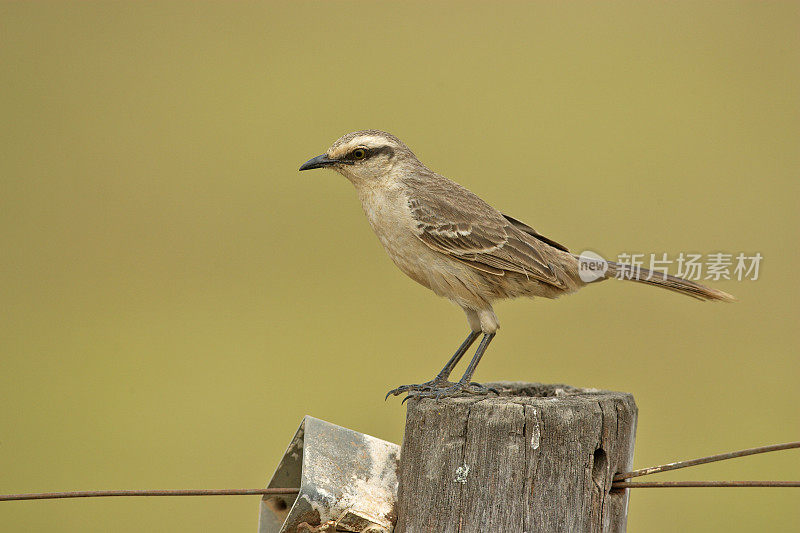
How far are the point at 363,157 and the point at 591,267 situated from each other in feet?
5.62

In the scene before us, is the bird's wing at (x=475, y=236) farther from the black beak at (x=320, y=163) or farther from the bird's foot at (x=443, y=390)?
the bird's foot at (x=443, y=390)

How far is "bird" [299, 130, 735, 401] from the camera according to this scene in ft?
18.5

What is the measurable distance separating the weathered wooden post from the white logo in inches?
93.1

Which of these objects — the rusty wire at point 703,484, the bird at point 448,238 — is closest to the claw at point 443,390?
the bird at point 448,238

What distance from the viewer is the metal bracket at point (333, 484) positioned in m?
3.82

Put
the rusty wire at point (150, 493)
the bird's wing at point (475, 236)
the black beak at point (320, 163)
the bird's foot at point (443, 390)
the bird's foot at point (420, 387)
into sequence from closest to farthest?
the rusty wire at point (150, 493) < the bird's foot at point (443, 390) < the bird's foot at point (420, 387) < the bird's wing at point (475, 236) < the black beak at point (320, 163)

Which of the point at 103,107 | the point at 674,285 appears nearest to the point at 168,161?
the point at 103,107

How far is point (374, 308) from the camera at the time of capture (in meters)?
12.9

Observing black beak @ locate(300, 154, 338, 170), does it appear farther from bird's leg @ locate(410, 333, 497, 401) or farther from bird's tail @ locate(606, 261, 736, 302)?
bird's tail @ locate(606, 261, 736, 302)

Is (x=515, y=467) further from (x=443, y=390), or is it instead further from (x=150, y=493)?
(x=150, y=493)

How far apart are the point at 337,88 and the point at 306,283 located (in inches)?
178

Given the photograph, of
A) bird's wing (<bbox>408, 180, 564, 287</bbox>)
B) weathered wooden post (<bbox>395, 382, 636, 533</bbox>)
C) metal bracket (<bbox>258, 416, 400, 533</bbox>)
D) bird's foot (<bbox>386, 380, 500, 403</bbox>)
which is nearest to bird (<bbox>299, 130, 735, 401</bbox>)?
bird's wing (<bbox>408, 180, 564, 287</bbox>)

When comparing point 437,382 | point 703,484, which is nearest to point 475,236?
point 437,382

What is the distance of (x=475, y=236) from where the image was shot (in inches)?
224
